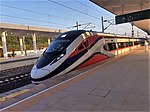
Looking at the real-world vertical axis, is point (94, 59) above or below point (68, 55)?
below

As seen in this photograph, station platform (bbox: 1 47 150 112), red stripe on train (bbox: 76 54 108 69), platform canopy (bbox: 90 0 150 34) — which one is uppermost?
platform canopy (bbox: 90 0 150 34)

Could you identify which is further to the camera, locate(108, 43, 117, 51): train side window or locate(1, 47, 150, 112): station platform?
locate(108, 43, 117, 51): train side window

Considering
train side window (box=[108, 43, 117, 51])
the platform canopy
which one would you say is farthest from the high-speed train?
the platform canopy

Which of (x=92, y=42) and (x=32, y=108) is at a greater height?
(x=92, y=42)

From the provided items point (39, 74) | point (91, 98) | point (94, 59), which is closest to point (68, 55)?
point (39, 74)

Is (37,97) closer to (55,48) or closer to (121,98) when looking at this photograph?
(121,98)

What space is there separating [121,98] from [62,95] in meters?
1.52

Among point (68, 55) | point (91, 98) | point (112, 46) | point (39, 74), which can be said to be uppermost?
point (112, 46)

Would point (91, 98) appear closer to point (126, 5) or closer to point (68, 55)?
point (68, 55)

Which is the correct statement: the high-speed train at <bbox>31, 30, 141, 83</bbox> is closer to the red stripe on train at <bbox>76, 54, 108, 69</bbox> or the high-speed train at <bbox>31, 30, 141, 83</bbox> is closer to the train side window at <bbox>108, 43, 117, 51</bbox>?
the red stripe on train at <bbox>76, 54, 108, 69</bbox>

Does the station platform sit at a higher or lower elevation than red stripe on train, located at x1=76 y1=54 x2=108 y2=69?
lower

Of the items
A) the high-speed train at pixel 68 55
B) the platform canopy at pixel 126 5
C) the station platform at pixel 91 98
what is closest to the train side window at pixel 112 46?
the platform canopy at pixel 126 5

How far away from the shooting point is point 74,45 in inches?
334

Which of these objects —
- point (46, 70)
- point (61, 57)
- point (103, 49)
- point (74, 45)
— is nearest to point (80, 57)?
point (74, 45)
